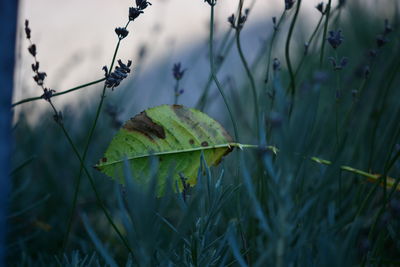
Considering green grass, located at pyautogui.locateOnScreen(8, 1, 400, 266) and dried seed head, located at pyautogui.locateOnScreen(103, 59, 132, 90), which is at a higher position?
dried seed head, located at pyautogui.locateOnScreen(103, 59, 132, 90)

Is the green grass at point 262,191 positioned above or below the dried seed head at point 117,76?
below

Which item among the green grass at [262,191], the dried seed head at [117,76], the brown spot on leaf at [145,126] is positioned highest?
the dried seed head at [117,76]

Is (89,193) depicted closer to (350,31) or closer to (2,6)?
(2,6)

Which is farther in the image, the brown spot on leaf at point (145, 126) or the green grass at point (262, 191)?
the brown spot on leaf at point (145, 126)

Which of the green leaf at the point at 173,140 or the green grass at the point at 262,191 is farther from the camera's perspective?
the green leaf at the point at 173,140

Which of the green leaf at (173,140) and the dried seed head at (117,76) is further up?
the dried seed head at (117,76)
